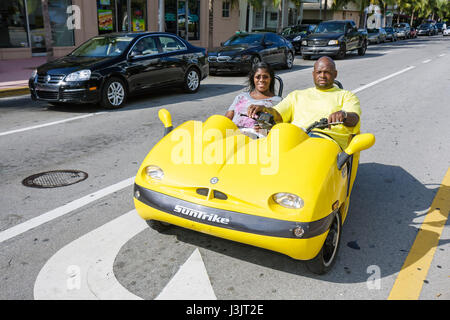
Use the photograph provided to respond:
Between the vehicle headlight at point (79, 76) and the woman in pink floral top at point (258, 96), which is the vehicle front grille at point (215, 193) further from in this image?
the vehicle headlight at point (79, 76)

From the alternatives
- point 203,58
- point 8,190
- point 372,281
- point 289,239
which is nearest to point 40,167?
point 8,190

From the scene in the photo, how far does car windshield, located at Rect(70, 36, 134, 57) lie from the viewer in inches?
386

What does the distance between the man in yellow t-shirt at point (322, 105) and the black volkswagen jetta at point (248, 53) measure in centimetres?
1013

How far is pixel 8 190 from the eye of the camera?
4.74 metres

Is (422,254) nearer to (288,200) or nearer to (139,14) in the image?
(288,200)

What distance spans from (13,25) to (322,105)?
677 inches

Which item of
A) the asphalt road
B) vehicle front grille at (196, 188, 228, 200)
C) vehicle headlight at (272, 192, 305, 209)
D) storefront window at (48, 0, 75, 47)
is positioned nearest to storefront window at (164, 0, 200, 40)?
storefront window at (48, 0, 75, 47)

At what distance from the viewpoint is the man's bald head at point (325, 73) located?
175 inches

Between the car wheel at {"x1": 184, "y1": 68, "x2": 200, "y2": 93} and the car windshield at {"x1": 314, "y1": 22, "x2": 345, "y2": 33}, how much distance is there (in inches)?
529

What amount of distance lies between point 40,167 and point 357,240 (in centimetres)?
389

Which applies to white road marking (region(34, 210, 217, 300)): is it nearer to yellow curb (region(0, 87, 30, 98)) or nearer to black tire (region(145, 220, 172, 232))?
black tire (region(145, 220, 172, 232))

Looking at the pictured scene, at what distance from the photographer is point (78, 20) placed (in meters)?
20.1

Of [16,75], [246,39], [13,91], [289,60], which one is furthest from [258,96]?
[289,60]
